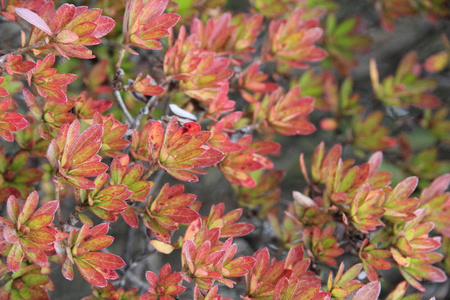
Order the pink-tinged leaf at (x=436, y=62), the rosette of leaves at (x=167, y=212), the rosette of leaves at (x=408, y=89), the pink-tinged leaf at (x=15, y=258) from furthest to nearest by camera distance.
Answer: the pink-tinged leaf at (x=436, y=62) < the rosette of leaves at (x=408, y=89) < the rosette of leaves at (x=167, y=212) < the pink-tinged leaf at (x=15, y=258)

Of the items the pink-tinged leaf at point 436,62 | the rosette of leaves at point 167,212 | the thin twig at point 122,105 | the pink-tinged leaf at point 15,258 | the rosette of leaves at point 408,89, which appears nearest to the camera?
the pink-tinged leaf at point 15,258

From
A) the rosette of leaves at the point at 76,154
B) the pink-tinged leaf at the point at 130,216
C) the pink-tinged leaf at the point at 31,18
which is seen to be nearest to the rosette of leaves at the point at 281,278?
the pink-tinged leaf at the point at 130,216

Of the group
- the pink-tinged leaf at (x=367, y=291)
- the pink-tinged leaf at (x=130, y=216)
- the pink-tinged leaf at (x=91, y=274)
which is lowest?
the pink-tinged leaf at (x=91, y=274)

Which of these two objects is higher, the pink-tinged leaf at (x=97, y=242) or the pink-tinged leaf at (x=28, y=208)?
the pink-tinged leaf at (x=28, y=208)

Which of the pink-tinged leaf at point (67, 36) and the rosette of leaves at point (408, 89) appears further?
the rosette of leaves at point (408, 89)

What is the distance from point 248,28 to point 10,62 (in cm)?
61

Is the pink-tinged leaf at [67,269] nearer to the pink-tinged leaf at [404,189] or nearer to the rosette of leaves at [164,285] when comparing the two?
the rosette of leaves at [164,285]

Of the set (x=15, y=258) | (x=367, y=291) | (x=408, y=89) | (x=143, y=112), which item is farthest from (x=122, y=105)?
(x=408, y=89)

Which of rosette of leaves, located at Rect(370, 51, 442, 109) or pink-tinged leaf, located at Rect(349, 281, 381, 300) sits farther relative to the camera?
rosette of leaves, located at Rect(370, 51, 442, 109)

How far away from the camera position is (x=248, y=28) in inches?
46.9

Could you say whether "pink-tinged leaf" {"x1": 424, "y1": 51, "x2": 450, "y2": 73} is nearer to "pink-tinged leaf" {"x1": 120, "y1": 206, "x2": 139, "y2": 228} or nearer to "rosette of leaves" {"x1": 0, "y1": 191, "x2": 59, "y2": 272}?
"pink-tinged leaf" {"x1": 120, "y1": 206, "x2": 139, "y2": 228}

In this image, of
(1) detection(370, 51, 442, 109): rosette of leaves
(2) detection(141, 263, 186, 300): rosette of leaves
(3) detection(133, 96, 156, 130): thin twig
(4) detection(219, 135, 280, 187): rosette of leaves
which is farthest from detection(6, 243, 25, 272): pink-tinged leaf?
(1) detection(370, 51, 442, 109): rosette of leaves

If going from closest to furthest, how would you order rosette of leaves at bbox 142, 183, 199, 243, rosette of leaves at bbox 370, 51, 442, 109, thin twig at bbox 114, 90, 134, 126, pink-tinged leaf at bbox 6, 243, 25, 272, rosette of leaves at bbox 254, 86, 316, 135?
pink-tinged leaf at bbox 6, 243, 25, 272 < rosette of leaves at bbox 142, 183, 199, 243 < thin twig at bbox 114, 90, 134, 126 < rosette of leaves at bbox 254, 86, 316, 135 < rosette of leaves at bbox 370, 51, 442, 109

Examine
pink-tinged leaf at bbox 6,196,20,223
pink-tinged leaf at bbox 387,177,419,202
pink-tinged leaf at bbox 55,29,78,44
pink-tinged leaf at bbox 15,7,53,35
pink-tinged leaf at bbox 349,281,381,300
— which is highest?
pink-tinged leaf at bbox 15,7,53,35
